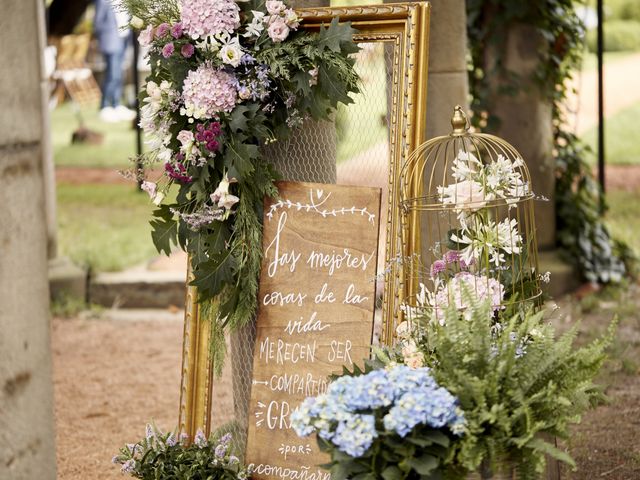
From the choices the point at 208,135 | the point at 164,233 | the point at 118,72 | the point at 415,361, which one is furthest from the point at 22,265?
the point at 118,72

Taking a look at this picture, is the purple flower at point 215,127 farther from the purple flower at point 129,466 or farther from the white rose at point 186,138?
the purple flower at point 129,466

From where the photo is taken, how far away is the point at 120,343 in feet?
21.6

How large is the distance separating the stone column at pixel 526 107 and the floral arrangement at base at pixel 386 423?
4.44m

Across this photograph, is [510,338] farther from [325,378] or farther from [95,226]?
[95,226]

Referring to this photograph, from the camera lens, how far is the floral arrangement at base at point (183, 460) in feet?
11.9

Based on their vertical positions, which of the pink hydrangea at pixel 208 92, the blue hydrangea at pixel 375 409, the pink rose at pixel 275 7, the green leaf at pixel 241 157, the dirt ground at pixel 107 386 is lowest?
the dirt ground at pixel 107 386

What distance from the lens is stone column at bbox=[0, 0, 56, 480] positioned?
119 inches

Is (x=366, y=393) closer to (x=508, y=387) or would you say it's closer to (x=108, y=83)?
(x=508, y=387)

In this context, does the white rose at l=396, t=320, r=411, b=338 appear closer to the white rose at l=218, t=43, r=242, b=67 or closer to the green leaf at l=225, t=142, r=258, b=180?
the green leaf at l=225, t=142, r=258, b=180

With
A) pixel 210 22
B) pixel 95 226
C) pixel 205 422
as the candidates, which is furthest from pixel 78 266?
pixel 210 22

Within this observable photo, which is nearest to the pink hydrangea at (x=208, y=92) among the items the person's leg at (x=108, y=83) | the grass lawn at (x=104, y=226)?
the grass lawn at (x=104, y=226)

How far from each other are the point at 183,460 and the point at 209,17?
1.58 meters

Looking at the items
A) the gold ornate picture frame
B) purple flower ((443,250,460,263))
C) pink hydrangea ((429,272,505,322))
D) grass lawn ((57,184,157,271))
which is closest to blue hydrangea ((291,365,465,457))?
pink hydrangea ((429,272,505,322))

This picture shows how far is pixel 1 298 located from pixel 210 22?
3.77 ft
